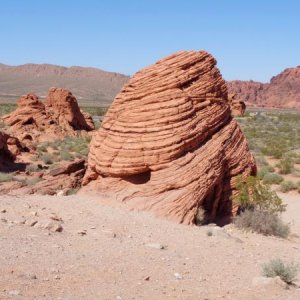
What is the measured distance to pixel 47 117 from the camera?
1407 inches

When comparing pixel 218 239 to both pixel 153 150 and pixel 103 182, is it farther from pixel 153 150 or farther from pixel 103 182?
pixel 103 182

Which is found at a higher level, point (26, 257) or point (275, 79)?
point (275, 79)

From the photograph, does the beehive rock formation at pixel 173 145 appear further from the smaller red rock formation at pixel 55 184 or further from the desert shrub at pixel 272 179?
the desert shrub at pixel 272 179

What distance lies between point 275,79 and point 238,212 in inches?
6749

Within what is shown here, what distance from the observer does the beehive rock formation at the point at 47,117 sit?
34219mm

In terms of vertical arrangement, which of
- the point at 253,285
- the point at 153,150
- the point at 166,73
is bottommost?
the point at 253,285

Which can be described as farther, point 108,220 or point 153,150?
point 153,150

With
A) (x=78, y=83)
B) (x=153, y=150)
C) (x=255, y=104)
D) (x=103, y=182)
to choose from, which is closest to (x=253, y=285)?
(x=153, y=150)

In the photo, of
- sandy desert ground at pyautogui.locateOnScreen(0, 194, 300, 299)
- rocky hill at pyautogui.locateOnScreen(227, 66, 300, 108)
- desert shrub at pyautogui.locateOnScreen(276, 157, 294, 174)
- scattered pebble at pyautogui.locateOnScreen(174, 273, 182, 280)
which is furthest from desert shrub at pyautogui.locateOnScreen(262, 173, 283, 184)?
rocky hill at pyautogui.locateOnScreen(227, 66, 300, 108)

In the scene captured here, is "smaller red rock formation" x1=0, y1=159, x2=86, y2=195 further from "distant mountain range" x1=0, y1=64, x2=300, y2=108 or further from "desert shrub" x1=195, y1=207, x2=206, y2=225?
"distant mountain range" x1=0, y1=64, x2=300, y2=108

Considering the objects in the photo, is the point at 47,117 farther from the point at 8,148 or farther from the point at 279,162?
the point at 279,162

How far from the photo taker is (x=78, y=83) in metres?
173

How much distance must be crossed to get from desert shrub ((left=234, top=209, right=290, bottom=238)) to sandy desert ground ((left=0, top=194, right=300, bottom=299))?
0.29 meters

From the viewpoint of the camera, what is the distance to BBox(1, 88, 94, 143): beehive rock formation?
112ft
